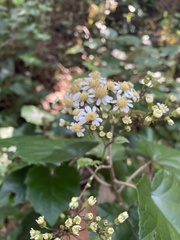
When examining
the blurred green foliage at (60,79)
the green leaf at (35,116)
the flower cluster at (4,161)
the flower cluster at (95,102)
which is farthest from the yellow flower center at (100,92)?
the green leaf at (35,116)

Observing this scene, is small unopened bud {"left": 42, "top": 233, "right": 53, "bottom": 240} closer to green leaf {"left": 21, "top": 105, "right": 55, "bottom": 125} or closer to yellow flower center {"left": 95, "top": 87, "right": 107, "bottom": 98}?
yellow flower center {"left": 95, "top": 87, "right": 107, "bottom": 98}

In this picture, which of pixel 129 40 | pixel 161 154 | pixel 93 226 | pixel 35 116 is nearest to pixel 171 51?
pixel 129 40

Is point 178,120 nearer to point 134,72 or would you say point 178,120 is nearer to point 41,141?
point 134,72

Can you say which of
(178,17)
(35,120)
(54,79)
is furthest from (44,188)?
(54,79)

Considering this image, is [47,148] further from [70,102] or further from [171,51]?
[171,51]

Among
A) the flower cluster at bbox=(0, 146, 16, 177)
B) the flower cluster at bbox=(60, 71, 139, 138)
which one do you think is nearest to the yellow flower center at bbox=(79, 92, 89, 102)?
the flower cluster at bbox=(60, 71, 139, 138)

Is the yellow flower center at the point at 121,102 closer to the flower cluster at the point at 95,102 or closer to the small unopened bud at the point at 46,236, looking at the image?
the flower cluster at the point at 95,102
